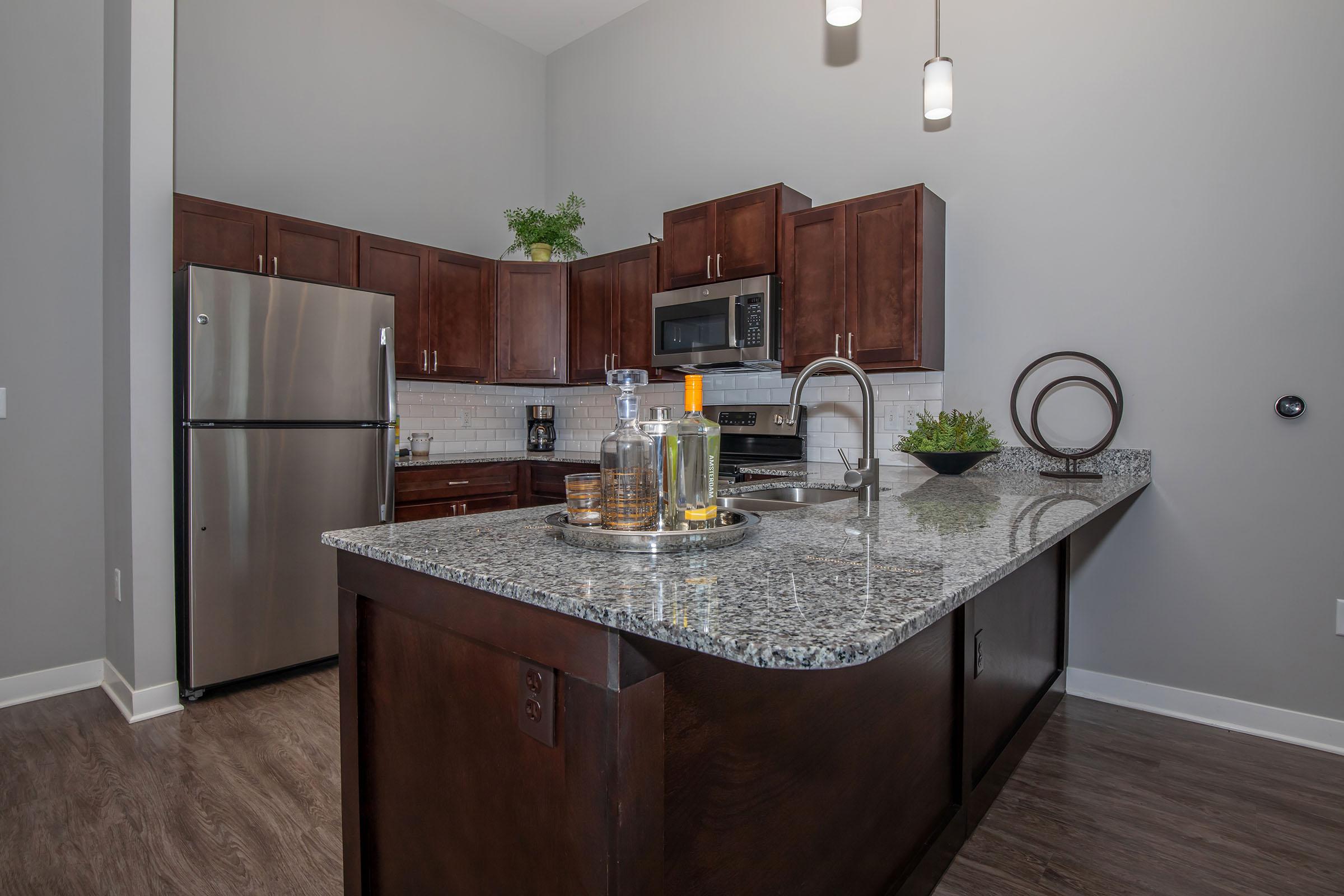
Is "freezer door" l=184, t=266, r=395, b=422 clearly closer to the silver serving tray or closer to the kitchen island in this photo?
the kitchen island

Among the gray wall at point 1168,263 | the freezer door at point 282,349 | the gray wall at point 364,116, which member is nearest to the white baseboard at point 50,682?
the freezer door at point 282,349

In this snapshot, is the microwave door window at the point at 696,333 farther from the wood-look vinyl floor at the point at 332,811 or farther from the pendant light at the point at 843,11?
the wood-look vinyl floor at the point at 332,811

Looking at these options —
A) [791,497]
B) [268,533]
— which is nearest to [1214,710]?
[791,497]

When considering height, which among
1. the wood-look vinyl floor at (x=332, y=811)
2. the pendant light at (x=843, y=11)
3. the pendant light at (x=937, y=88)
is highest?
the pendant light at (x=843, y=11)

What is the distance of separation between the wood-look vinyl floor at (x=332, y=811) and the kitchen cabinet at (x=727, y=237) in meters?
2.29

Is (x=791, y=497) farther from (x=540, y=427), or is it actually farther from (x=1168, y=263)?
(x=540, y=427)

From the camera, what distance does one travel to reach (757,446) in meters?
3.64

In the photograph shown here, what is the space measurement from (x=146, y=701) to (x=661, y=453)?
2553mm

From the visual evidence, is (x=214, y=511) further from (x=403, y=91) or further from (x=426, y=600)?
(x=403, y=91)

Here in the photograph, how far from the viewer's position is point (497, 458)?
3957 millimetres

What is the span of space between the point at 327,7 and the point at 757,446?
336 centimetres

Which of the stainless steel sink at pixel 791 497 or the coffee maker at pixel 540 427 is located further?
the coffee maker at pixel 540 427

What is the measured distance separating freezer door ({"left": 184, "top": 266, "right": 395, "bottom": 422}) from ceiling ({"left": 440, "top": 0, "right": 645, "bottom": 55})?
8.10 ft

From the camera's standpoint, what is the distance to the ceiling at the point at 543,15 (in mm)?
4379
